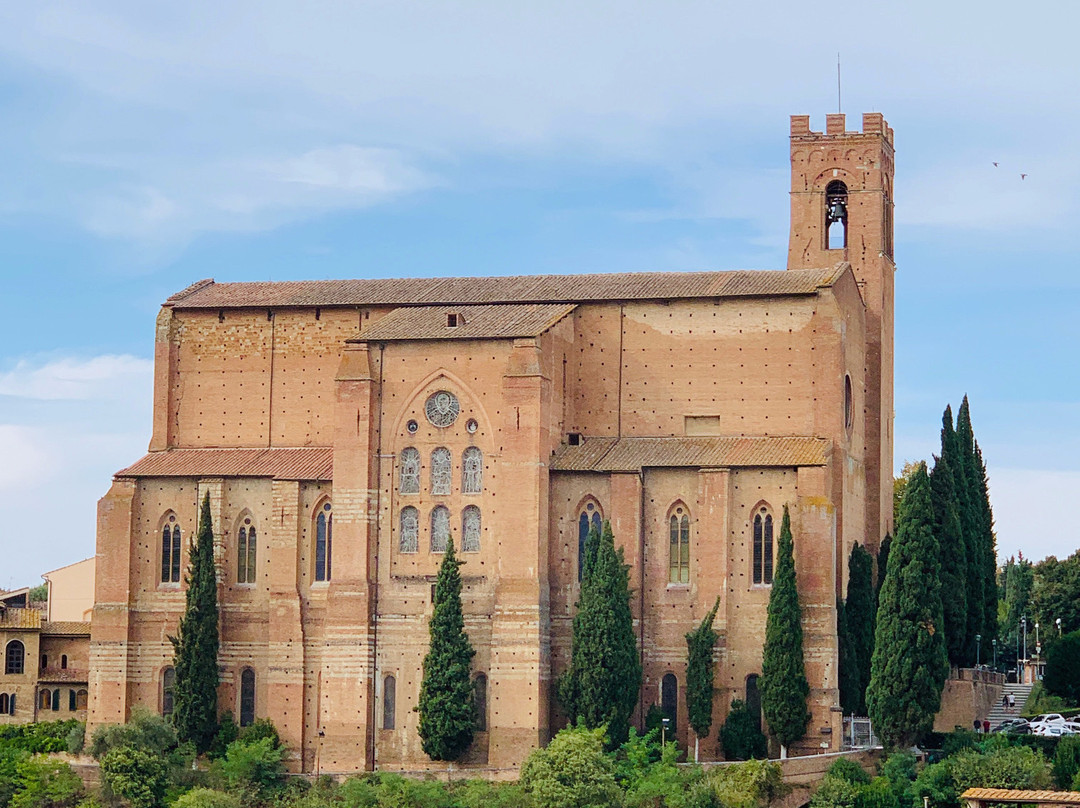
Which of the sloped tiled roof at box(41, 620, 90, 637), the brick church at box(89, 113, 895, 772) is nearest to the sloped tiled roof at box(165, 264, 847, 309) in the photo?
the brick church at box(89, 113, 895, 772)

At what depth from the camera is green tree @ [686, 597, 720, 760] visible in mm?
56469

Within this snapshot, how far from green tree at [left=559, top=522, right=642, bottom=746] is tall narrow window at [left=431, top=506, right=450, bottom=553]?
14.4ft

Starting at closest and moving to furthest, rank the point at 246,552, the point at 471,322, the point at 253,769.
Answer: the point at 253,769
the point at 471,322
the point at 246,552

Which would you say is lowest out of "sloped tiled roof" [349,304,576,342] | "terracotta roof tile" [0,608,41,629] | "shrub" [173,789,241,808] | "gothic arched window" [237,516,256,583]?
"shrub" [173,789,241,808]

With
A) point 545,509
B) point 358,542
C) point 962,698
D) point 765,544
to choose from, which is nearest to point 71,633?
point 358,542

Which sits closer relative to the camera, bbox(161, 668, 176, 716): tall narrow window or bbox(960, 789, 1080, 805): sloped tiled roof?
bbox(960, 789, 1080, 805): sloped tiled roof

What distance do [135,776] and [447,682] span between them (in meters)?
8.52

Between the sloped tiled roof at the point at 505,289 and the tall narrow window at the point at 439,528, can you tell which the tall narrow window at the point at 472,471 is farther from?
the sloped tiled roof at the point at 505,289

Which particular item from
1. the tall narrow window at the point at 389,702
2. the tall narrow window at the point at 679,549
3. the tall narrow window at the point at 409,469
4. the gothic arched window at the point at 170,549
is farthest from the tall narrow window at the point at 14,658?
the tall narrow window at the point at 679,549

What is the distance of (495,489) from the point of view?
192ft

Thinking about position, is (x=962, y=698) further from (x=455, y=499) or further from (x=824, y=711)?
(x=455, y=499)

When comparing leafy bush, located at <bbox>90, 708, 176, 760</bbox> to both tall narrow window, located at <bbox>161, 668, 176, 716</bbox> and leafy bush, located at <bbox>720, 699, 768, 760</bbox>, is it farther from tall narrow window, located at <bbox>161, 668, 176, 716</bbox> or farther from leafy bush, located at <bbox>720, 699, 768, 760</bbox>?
leafy bush, located at <bbox>720, 699, 768, 760</bbox>

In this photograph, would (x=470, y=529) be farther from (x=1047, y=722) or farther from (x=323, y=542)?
(x=1047, y=722)

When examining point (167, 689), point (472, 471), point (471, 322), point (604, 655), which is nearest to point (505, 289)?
point (471, 322)
